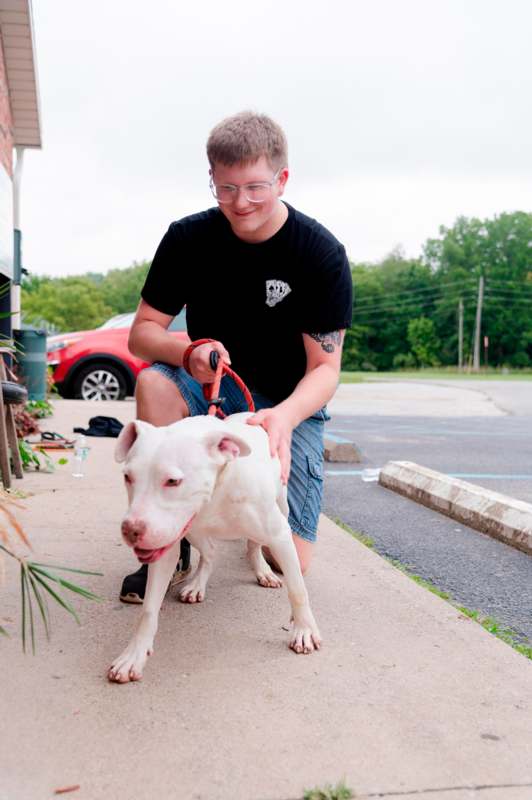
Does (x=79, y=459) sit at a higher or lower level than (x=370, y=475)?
higher

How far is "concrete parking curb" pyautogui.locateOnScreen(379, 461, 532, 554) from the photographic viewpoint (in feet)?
14.3

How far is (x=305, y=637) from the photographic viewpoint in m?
2.62

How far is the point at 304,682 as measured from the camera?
2.38 m

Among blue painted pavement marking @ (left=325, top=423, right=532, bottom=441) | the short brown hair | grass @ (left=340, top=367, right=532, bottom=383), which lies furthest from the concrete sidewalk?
grass @ (left=340, top=367, right=532, bottom=383)

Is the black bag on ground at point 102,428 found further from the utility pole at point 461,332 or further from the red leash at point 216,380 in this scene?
the utility pole at point 461,332

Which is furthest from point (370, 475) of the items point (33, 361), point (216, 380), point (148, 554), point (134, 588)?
point (33, 361)

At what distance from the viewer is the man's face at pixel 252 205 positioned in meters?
2.91

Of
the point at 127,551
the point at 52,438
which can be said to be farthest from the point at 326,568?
the point at 52,438

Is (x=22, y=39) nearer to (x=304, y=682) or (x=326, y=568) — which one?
(x=326, y=568)

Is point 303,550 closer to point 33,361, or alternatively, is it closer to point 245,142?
point 245,142

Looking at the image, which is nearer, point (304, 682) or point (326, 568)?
point (304, 682)

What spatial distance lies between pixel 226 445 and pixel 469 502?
118 inches

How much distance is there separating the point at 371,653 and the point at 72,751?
3.53ft

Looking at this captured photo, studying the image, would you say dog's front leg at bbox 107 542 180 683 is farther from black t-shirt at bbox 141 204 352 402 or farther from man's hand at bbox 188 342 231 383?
black t-shirt at bbox 141 204 352 402
